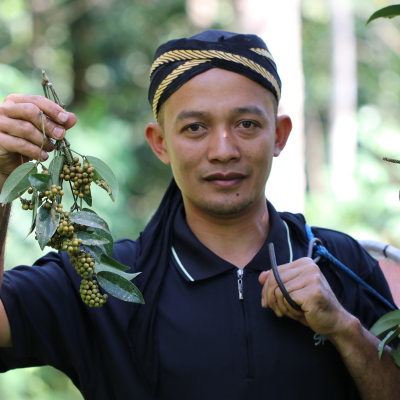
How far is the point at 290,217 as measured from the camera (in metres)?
2.35

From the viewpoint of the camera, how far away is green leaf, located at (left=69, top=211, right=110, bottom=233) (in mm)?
1565

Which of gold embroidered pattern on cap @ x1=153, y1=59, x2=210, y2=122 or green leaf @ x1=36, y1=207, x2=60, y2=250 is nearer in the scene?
green leaf @ x1=36, y1=207, x2=60, y2=250

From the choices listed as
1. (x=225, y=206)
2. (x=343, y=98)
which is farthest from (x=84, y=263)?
(x=343, y=98)

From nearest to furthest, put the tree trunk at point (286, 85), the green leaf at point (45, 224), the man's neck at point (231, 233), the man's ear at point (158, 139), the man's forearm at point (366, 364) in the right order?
the green leaf at point (45, 224) < the man's forearm at point (366, 364) < the man's neck at point (231, 233) < the man's ear at point (158, 139) < the tree trunk at point (286, 85)

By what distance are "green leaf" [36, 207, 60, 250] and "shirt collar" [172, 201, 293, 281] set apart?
2.22 ft

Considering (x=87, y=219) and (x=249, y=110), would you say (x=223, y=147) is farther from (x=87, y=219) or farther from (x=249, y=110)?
(x=87, y=219)

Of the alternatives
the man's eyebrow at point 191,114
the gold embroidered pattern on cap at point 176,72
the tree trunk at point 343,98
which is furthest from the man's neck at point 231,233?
the tree trunk at point 343,98

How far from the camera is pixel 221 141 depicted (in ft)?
6.63

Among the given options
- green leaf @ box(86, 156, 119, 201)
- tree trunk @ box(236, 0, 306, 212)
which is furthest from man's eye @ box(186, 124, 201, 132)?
tree trunk @ box(236, 0, 306, 212)

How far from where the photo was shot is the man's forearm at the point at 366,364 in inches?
72.6

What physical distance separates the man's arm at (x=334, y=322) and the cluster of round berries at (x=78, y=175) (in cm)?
70

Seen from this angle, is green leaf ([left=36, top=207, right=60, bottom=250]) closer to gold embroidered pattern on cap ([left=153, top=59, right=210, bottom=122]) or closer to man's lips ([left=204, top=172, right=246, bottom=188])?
man's lips ([left=204, top=172, right=246, bottom=188])

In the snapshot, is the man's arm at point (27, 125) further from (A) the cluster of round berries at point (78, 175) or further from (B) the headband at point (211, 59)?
(B) the headband at point (211, 59)

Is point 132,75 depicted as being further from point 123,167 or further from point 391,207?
point 391,207
